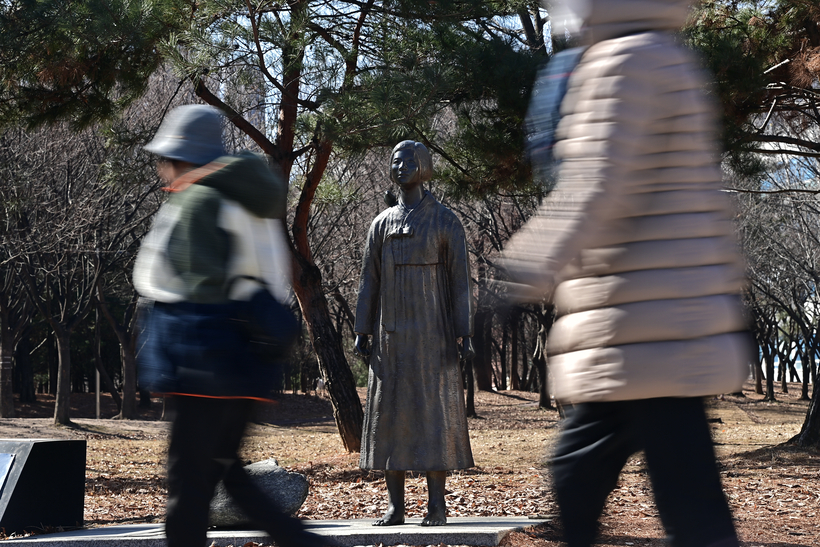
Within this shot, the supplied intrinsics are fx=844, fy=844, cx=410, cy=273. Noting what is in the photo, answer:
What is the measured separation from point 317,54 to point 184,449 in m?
7.21

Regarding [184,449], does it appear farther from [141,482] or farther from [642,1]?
[141,482]

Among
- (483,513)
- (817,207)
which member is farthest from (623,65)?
(817,207)

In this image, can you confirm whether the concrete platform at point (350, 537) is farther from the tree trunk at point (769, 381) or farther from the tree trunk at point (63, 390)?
the tree trunk at point (769, 381)

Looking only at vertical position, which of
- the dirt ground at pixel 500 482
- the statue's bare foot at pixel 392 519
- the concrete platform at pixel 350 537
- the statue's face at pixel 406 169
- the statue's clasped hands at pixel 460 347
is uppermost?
the statue's face at pixel 406 169

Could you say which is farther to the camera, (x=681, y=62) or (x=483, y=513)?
(x=483, y=513)

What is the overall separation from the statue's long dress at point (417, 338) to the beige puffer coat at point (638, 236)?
125 inches

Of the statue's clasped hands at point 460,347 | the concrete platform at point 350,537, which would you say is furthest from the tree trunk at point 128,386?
the statue's clasped hands at point 460,347

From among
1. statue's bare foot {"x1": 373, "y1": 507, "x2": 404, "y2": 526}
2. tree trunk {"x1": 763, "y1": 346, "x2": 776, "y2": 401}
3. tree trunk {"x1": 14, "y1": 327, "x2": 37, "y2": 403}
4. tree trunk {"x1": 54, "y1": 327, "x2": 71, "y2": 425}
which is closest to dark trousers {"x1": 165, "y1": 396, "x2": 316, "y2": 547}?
statue's bare foot {"x1": 373, "y1": 507, "x2": 404, "y2": 526}

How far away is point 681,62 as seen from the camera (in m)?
2.04

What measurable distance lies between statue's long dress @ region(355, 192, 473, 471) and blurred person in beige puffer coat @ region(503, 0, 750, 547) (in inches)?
123

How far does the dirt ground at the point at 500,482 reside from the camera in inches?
220

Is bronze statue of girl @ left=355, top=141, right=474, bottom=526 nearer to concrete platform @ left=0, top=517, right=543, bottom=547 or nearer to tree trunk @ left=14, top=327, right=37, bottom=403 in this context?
concrete platform @ left=0, top=517, right=543, bottom=547

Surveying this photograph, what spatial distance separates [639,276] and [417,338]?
3.33 m

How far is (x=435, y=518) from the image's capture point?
514cm
